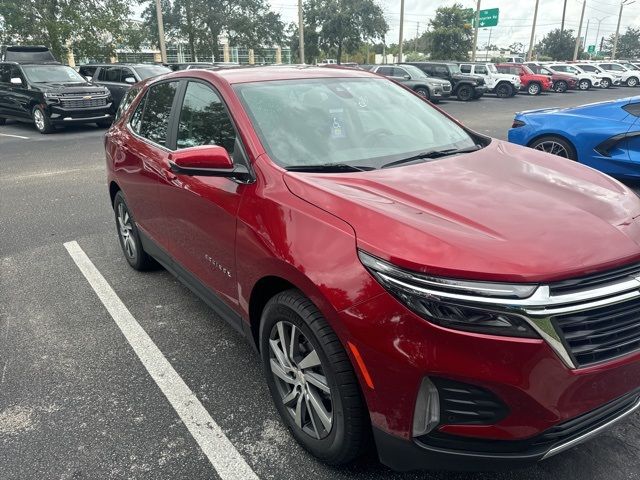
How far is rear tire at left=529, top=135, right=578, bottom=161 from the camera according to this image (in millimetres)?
6891

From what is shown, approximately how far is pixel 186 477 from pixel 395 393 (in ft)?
3.64

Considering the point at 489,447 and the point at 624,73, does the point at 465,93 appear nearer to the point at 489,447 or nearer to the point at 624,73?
the point at 624,73

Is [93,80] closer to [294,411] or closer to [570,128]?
[570,128]

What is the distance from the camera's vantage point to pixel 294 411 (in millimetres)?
2488

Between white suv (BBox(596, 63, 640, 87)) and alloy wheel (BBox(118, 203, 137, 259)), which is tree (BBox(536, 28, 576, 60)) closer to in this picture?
white suv (BBox(596, 63, 640, 87))

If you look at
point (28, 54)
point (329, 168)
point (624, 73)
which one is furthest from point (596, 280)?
point (624, 73)

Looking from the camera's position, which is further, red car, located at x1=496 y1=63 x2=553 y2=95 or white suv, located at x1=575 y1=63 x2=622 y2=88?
white suv, located at x1=575 y1=63 x2=622 y2=88

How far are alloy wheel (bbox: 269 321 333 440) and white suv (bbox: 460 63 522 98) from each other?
93.3 feet

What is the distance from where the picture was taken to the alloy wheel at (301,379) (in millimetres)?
2238

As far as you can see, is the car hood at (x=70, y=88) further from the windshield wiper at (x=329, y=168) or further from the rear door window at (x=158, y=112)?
the windshield wiper at (x=329, y=168)

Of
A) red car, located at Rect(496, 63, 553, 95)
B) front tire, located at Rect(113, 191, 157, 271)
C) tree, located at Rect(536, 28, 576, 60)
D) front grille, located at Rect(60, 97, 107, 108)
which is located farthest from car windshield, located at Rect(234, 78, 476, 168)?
tree, located at Rect(536, 28, 576, 60)

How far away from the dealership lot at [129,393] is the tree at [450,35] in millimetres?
51250

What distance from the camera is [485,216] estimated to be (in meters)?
2.07

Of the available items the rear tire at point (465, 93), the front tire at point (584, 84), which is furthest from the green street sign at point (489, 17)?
the rear tire at point (465, 93)
